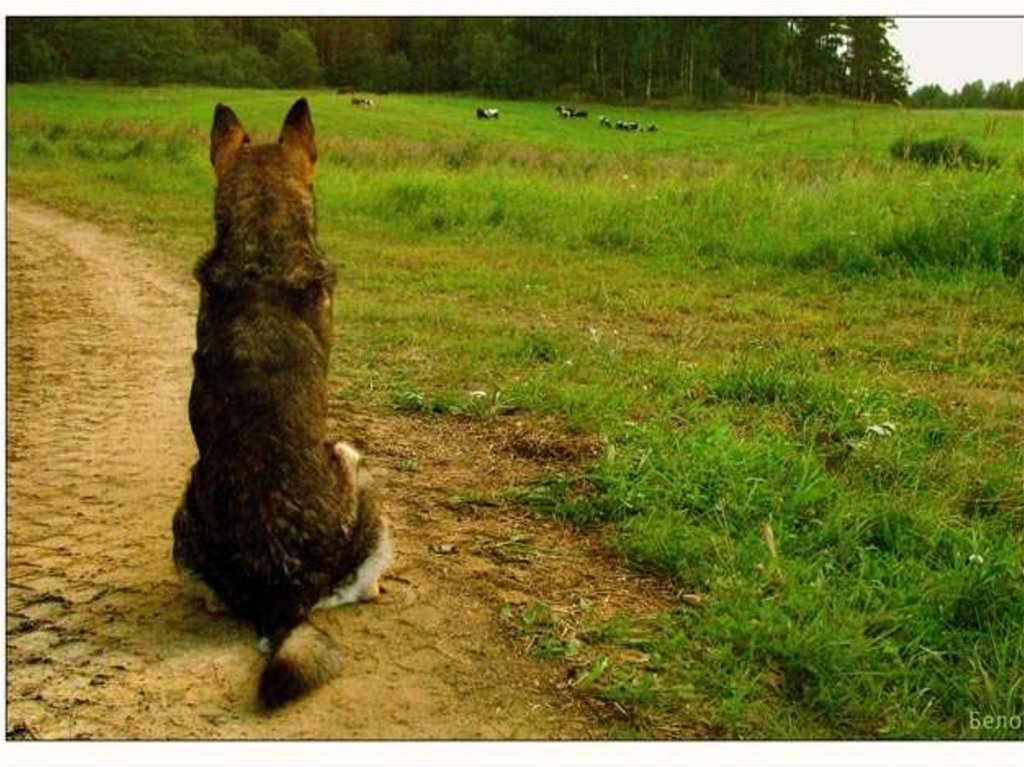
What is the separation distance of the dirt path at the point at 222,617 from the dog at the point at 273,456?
0.15 m

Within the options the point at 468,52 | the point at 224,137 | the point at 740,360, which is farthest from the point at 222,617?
the point at 468,52

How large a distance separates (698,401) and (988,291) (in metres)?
4.29

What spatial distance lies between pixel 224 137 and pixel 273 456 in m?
1.62

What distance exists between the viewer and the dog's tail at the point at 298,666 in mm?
3229

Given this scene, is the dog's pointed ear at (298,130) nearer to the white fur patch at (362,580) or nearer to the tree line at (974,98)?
the white fur patch at (362,580)

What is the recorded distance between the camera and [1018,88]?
710 centimetres

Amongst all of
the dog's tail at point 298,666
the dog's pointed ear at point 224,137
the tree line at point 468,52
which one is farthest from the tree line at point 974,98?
the dog's tail at point 298,666

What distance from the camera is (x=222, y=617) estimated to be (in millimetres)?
3850

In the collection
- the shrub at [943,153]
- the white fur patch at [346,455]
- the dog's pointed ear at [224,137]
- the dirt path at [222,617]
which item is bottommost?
the dirt path at [222,617]

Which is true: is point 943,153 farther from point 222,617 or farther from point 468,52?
point 222,617

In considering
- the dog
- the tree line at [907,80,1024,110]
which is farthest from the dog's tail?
the tree line at [907,80,1024,110]

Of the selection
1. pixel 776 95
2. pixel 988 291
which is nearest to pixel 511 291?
pixel 776 95

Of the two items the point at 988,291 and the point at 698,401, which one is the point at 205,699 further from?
the point at 988,291

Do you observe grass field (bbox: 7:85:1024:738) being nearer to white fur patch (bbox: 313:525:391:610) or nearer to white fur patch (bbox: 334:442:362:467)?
white fur patch (bbox: 313:525:391:610)
